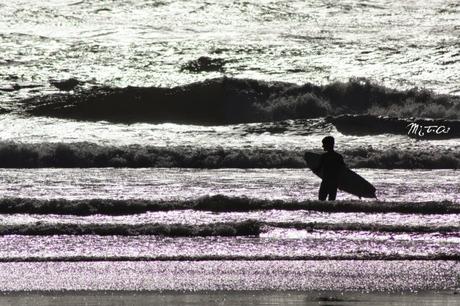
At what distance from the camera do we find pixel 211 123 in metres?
29.6

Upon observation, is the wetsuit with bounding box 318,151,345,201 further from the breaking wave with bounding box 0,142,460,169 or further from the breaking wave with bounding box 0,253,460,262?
the breaking wave with bounding box 0,142,460,169

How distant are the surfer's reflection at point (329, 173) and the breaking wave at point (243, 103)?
632 inches

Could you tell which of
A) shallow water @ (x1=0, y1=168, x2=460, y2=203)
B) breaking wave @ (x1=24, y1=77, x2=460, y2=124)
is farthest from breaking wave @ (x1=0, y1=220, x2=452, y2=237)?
breaking wave @ (x1=24, y1=77, x2=460, y2=124)

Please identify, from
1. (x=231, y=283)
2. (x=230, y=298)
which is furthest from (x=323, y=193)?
(x=230, y=298)

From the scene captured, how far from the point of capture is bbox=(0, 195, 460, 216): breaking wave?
11883mm

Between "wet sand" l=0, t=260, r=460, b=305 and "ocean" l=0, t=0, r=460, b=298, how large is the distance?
0.04 meters

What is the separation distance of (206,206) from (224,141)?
41.6 ft

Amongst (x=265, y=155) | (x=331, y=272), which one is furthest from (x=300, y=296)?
(x=265, y=155)

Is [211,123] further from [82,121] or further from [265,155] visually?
[265,155]

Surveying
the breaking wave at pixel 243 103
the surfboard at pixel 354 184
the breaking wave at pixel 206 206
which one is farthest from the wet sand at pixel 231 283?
the breaking wave at pixel 243 103

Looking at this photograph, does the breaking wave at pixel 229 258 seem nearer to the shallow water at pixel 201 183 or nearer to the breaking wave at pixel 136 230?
the breaking wave at pixel 136 230

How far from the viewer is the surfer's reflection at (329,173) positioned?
13.0 meters

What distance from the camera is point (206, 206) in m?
12.3

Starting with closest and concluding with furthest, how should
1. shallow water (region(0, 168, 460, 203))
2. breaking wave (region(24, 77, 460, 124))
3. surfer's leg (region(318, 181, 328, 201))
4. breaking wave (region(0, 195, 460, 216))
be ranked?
breaking wave (region(0, 195, 460, 216))
surfer's leg (region(318, 181, 328, 201))
shallow water (region(0, 168, 460, 203))
breaking wave (region(24, 77, 460, 124))
